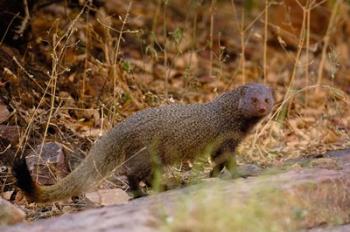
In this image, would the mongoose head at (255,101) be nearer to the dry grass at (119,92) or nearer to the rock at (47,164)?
the dry grass at (119,92)

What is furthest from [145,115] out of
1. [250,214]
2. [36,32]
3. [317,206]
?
[36,32]

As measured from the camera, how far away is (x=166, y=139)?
13.5ft

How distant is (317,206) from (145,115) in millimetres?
1023

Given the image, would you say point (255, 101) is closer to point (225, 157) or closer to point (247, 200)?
point (225, 157)

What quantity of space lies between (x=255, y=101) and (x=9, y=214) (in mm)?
1437

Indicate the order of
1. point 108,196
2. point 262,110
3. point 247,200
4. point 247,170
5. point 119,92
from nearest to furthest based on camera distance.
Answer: point 247,200 → point 108,196 → point 262,110 → point 247,170 → point 119,92

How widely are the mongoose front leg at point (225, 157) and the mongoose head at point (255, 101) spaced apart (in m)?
0.17

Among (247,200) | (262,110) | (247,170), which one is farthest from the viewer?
(247,170)

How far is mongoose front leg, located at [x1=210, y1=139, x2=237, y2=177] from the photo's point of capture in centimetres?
427

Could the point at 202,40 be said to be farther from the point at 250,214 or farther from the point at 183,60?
the point at 250,214

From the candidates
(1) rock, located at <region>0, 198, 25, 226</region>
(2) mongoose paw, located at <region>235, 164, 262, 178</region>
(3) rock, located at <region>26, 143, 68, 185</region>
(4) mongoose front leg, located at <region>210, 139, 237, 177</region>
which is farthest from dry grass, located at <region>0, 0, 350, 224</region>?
(1) rock, located at <region>0, 198, 25, 226</region>

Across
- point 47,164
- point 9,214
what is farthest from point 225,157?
point 9,214

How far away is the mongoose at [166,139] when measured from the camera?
404 cm

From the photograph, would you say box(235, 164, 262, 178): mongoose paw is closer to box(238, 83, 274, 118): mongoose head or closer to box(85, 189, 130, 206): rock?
box(238, 83, 274, 118): mongoose head
